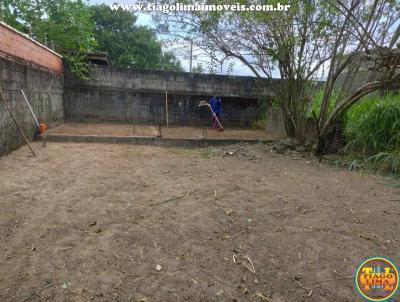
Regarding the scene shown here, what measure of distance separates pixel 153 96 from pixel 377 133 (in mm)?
7260

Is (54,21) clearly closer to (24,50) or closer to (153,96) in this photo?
(153,96)

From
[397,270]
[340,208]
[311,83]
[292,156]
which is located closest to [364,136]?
[292,156]

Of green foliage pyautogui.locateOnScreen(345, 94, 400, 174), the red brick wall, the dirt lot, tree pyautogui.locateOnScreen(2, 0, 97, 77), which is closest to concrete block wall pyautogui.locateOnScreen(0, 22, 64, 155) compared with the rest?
the red brick wall

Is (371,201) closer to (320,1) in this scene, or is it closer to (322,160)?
(322,160)

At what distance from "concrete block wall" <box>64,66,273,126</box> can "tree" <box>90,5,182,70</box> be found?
891 centimetres

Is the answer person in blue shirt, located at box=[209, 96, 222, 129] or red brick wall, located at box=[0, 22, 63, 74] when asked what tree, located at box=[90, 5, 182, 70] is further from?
red brick wall, located at box=[0, 22, 63, 74]

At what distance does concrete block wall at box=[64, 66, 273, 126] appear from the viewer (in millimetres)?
10281

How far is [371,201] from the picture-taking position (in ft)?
11.5

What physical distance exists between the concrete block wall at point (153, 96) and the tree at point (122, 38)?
891 cm

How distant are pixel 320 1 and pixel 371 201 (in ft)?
11.2

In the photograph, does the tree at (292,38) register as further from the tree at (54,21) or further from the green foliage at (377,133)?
the tree at (54,21)

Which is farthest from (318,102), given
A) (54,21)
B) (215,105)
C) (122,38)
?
(122,38)

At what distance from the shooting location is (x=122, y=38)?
1931cm

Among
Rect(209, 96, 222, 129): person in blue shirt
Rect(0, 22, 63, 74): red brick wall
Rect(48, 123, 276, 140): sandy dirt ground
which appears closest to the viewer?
Rect(0, 22, 63, 74): red brick wall
